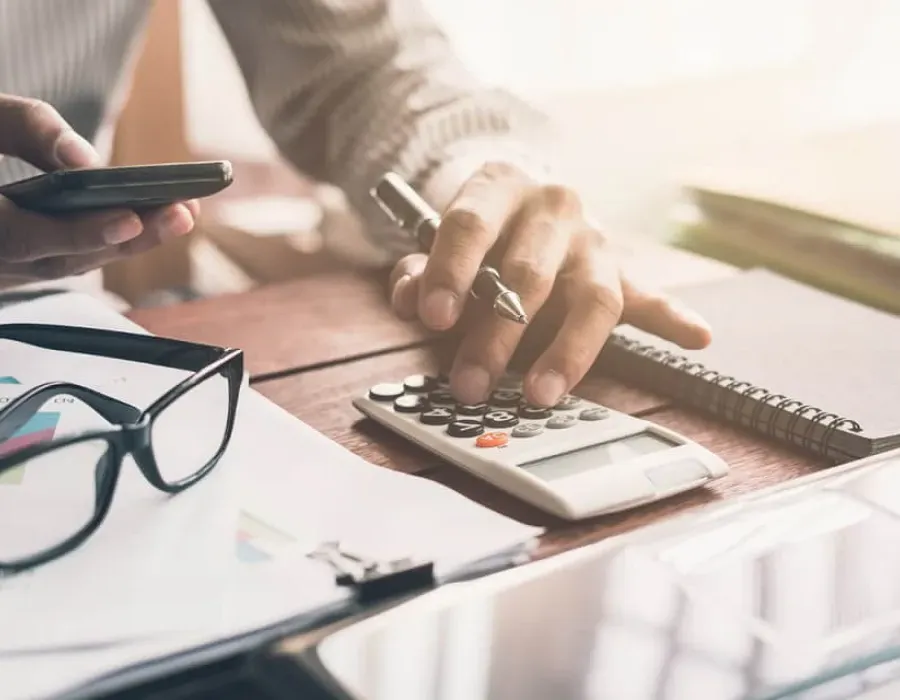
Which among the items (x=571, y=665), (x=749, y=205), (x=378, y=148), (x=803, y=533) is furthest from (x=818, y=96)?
(x=571, y=665)

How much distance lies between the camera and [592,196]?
1.30m

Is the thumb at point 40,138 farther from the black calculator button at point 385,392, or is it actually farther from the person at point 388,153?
the black calculator button at point 385,392

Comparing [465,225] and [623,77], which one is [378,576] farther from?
[623,77]

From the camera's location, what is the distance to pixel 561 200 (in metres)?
0.67

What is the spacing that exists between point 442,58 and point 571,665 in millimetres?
684

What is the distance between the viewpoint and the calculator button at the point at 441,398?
55cm

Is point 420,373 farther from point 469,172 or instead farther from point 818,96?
point 818,96

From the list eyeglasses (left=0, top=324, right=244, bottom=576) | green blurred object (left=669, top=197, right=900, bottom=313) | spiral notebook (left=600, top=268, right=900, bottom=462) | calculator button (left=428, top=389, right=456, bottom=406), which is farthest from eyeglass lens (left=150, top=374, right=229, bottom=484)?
green blurred object (left=669, top=197, right=900, bottom=313)

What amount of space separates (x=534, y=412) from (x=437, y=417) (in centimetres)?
5

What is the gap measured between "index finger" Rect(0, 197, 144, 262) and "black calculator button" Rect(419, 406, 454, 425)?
0.60ft

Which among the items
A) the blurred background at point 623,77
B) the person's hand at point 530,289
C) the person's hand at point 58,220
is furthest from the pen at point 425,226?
the blurred background at point 623,77

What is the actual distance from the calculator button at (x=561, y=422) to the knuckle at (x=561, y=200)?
0.54 ft

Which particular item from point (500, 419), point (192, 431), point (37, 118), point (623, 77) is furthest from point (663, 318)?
point (623, 77)

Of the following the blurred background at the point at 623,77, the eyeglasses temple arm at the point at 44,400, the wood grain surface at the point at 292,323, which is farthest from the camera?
the blurred background at the point at 623,77
